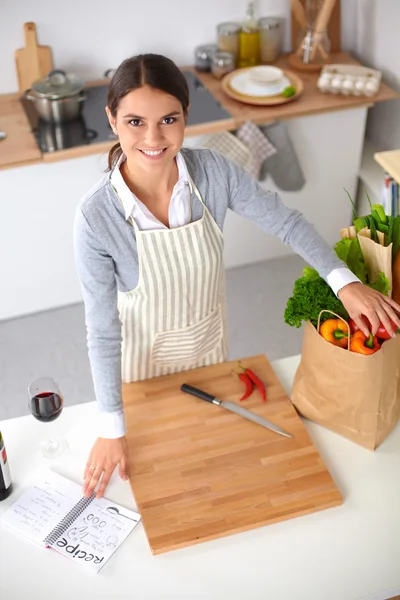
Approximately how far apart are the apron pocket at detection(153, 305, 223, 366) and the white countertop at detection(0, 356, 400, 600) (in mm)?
385

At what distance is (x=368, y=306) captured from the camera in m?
1.46

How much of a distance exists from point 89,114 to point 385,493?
2163 millimetres

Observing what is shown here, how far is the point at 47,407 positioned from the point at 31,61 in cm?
205

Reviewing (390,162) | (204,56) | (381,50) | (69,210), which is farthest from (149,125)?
(381,50)

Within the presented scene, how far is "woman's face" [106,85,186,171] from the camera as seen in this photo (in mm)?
1395

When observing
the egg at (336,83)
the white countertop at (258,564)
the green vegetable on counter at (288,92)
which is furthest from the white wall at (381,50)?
the white countertop at (258,564)

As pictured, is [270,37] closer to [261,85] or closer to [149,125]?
[261,85]

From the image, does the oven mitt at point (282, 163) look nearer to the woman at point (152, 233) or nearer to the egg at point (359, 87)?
the egg at point (359, 87)

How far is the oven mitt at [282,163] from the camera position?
315 centimetres

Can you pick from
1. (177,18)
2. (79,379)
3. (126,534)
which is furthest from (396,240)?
(177,18)

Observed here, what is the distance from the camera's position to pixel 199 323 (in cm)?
182

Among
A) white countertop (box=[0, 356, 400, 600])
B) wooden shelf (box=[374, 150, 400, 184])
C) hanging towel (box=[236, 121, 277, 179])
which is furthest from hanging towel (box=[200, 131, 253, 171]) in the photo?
white countertop (box=[0, 356, 400, 600])

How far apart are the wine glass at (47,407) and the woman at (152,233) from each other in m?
0.11

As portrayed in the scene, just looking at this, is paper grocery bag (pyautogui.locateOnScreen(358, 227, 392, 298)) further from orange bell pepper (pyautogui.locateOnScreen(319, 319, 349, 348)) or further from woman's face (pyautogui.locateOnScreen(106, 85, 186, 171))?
woman's face (pyautogui.locateOnScreen(106, 85, 186, 171))
